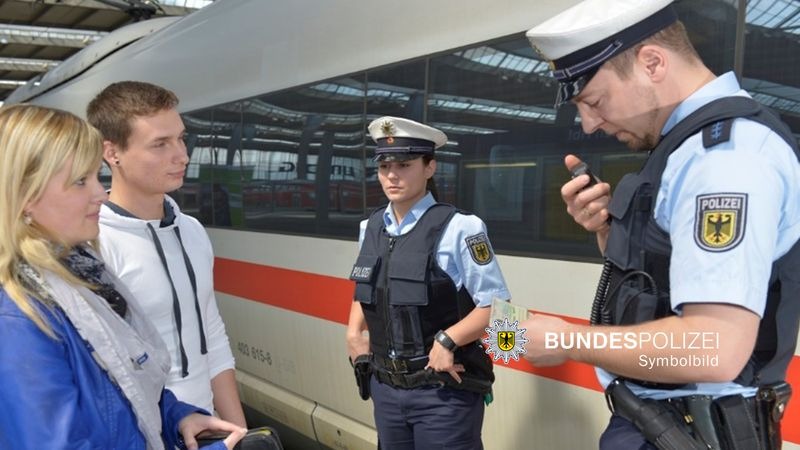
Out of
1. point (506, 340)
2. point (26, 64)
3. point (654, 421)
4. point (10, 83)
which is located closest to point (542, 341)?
point (506, 340)

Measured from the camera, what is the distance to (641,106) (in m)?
1.28

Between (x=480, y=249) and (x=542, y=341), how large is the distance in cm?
90

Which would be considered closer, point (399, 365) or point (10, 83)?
point (399, 365)

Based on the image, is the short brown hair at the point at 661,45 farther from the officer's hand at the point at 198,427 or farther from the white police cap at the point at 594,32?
the officer's hand at the point at 198,427

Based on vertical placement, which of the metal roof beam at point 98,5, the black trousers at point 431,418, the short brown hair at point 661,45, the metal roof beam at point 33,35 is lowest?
the black trousers at point 431,418

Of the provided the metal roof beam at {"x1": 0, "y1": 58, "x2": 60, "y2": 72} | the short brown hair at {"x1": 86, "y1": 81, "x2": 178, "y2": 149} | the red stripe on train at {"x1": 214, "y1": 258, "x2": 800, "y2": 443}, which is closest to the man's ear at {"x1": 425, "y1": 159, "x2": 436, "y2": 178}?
the red stripe on train at {"x1": 214, "y1": 258, "x2": 800, "y2": 443}

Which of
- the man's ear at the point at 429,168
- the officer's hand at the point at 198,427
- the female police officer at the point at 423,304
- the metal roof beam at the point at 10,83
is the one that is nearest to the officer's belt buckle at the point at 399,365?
the female police officer at the point at 423,304

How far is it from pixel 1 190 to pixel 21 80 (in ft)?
61.5

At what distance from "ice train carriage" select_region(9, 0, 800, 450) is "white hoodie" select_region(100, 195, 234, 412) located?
3.66ft

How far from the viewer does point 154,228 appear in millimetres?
1766

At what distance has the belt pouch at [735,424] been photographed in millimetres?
1212

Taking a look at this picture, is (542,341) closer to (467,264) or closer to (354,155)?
(467,264)

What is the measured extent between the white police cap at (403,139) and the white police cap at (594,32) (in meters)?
1.04

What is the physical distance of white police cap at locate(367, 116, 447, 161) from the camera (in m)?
2.36
